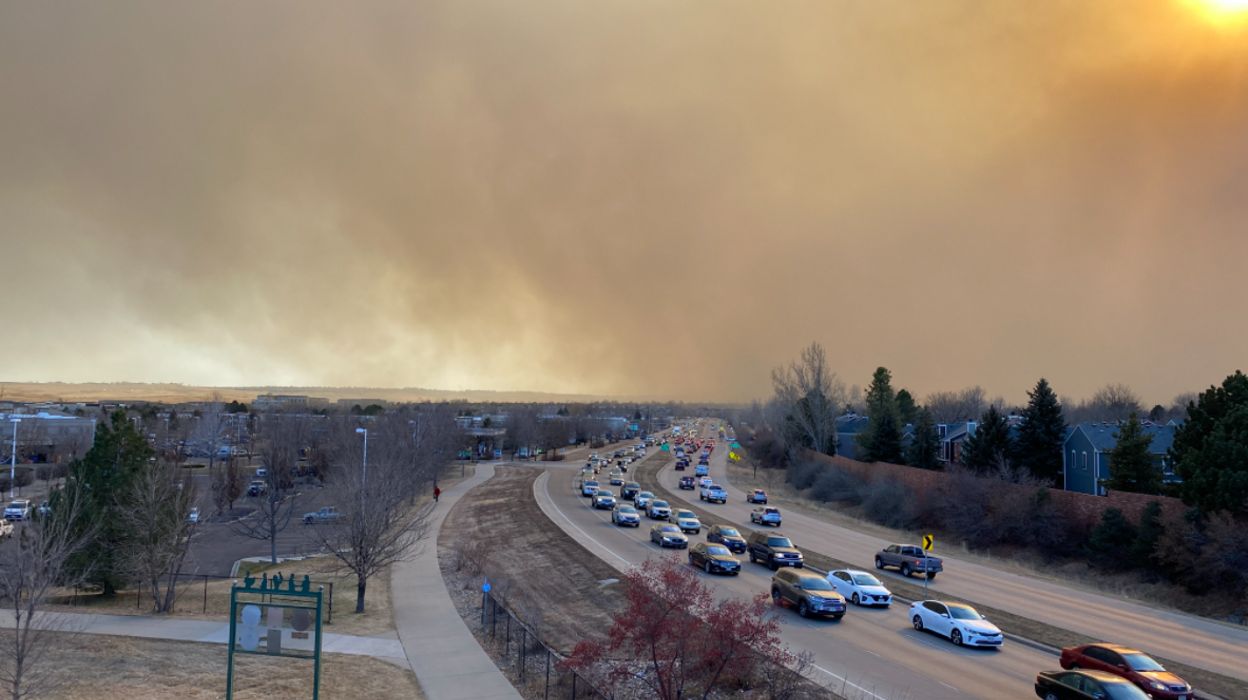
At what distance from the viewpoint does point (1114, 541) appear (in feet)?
153

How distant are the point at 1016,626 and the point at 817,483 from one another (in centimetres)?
6003

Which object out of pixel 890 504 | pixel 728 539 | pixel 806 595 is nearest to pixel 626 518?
pixel 728 539

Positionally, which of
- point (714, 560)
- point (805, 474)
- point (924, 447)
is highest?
point (924, 447)

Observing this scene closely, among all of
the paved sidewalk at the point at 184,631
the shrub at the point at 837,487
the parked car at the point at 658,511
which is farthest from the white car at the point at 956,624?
the shrub at the point at 837,487

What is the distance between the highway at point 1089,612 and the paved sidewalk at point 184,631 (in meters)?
22.8

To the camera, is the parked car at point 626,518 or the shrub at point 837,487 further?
the shrub at point 837,487

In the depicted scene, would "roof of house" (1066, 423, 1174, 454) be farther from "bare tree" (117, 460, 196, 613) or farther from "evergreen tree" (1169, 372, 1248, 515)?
"bare tree" (117, 460, 196, 613)

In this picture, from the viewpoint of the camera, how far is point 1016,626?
2741 cm

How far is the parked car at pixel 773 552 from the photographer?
124 ft

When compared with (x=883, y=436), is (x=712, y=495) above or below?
below

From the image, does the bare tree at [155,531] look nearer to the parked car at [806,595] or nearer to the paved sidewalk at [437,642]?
the paved sidewalk at [437,642]

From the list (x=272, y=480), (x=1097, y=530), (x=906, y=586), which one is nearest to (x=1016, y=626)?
(x=906, y=586)

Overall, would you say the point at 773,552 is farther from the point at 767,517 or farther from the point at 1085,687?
the point at 1085,687

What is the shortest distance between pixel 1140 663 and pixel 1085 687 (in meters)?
3.68
